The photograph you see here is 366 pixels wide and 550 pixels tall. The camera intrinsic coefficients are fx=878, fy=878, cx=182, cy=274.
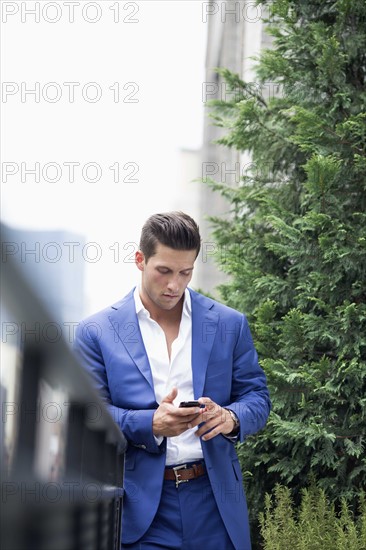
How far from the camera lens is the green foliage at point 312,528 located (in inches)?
177

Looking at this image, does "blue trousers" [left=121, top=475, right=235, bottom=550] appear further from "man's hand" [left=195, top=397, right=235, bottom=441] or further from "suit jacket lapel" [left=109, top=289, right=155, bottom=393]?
"suit jacket lapel" [left=109, top=289, right=155, bottom=393]

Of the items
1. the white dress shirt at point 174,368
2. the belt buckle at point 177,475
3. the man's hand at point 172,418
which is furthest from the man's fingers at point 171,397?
the belt buckle at point 177,475

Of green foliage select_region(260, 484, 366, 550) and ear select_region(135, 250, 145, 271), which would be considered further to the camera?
green foliage select_region(260, 484, 366, 550)

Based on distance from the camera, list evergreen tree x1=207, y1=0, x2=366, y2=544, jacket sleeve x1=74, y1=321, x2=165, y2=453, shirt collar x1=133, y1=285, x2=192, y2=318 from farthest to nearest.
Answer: evergreen tree x1=207, y1=0, x2=366, y2=544 < shirt collar x1=133, y1=285, x2=192, y2=318 < jacket sleeve x1=74, y1=321, x2=165, y2=453

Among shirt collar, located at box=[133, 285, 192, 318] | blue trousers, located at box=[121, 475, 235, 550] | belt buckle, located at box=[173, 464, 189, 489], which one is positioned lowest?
blue trousers, located at box=[121, 475, 235, 550]

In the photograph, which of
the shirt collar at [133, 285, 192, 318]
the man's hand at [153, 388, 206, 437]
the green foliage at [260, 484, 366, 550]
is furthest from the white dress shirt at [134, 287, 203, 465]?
the green foliage at [260, 484, 366, 550]

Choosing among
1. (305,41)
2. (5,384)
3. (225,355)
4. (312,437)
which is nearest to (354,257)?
(312,437)

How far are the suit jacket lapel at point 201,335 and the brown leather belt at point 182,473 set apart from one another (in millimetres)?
287

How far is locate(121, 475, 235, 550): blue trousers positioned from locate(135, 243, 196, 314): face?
0.75m

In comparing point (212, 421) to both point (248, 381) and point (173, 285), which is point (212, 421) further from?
point (173, 285)

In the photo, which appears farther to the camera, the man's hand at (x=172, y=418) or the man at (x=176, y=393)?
the man at (x=176, y=393)

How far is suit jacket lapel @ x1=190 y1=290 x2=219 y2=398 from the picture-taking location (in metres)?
3.55

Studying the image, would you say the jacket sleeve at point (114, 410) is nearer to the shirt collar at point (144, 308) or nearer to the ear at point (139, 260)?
the shirt collar at point (144, 308)

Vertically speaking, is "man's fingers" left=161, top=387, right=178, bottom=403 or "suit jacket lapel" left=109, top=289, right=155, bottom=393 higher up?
"suit jacket lapel" left=109, top=289, right=155, bottom=393
